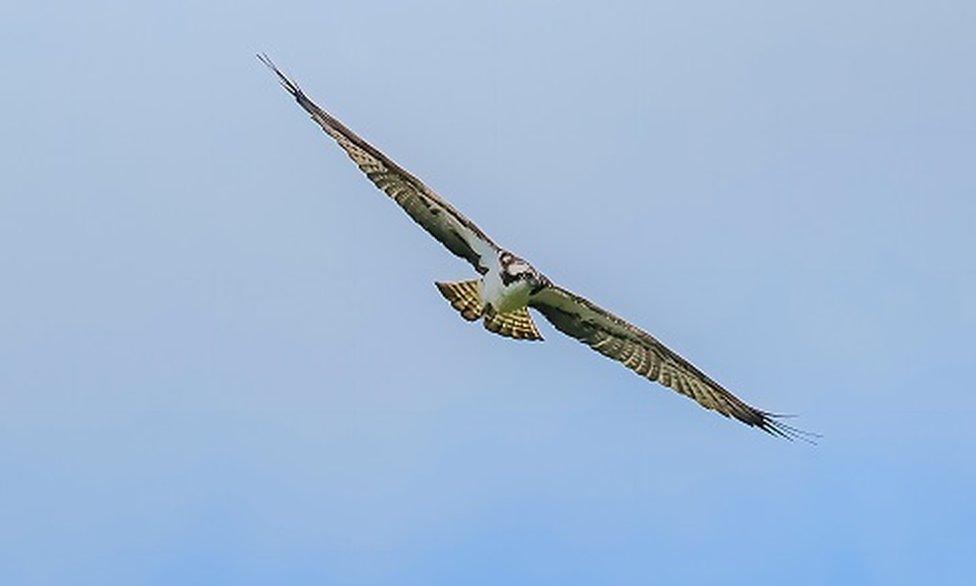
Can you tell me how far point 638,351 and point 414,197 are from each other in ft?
13.1

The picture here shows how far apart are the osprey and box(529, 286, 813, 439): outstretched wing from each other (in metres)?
0.01

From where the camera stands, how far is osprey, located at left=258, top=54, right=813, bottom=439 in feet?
125

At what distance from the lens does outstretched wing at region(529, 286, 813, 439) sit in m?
39.7

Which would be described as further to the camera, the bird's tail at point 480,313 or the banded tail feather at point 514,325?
the banded tail feather at point 514,325

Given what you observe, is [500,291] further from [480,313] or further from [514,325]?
[514,325]

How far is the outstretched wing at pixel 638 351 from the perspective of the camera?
130 ft

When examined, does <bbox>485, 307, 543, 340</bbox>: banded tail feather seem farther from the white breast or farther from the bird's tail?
the white breast

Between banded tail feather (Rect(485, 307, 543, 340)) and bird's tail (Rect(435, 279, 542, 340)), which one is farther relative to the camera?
banded tail feather (Rect(485, 307, 543, 340))

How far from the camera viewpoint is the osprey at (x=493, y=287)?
38.2m

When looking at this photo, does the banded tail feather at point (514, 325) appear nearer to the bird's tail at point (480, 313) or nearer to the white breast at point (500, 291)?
the bird's tail at point (480, 313)

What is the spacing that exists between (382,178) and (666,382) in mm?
5046

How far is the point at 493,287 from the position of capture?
126ft

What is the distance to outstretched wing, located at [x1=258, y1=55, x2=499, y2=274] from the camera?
125ft

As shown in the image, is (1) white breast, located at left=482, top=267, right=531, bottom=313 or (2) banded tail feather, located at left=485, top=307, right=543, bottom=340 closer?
(1) white breast, located at left=482, top=267, right=531, bottom=313
